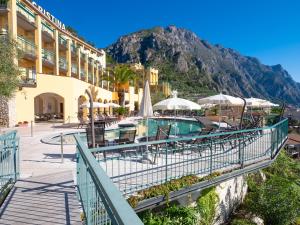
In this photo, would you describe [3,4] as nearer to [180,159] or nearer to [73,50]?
[73,50]

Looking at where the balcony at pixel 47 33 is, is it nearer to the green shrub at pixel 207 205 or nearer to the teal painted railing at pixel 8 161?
the teal painted railing at pixel 8 161

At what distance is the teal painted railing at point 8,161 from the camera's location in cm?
565

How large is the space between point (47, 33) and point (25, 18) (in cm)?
524

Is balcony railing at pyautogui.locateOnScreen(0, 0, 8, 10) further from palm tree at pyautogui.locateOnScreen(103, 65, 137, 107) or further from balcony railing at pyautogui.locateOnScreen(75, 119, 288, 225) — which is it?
balcony railing at pyautogui.locateOnScreen(75, 119, 288, 225)

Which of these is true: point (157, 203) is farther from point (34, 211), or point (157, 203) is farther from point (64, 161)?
point (64, 161)

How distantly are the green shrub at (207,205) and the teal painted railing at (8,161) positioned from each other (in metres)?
4.15

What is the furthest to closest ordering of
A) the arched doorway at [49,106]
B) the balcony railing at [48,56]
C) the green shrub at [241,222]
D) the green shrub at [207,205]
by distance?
1. the arched doorway at [49,106]
2. the balcony railing at [48,56]
3. the green shrub at [241,222]
4. the green shrub at [207,205]

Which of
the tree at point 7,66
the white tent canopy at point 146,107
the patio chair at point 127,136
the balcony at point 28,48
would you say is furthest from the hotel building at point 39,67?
the white tent canopy at point 146,107

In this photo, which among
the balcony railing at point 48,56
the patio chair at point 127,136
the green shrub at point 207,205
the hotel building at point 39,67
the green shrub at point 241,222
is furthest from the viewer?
the balcony railing at point 48,56

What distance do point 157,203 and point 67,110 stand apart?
22912 millimetres

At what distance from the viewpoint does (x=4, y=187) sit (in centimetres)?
550

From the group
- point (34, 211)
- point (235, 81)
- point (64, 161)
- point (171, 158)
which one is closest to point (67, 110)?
point (64, 161)

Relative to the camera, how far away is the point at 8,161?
237 inches

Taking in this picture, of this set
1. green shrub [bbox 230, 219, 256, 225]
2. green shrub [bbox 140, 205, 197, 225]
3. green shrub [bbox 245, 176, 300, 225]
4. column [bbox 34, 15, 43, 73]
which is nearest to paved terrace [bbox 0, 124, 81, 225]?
green shrub [bbox 140, 205, 197, 225]
